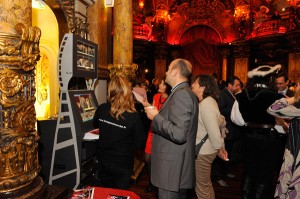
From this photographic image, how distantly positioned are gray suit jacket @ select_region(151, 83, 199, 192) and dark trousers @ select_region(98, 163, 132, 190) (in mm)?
447

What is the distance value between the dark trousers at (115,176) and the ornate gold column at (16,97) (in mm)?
966

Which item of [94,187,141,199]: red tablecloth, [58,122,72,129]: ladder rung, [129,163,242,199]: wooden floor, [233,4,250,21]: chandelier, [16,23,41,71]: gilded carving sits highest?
[233,4,250,21]: chandelier

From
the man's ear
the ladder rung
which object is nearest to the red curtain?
the ladder rung

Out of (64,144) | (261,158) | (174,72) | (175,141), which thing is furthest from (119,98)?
(261,158)

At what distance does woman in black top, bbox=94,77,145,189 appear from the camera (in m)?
2.51

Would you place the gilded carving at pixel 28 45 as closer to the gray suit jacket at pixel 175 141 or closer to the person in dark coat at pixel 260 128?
the gray suit jacket at pixel 175 141

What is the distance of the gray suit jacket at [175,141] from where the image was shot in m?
2.01

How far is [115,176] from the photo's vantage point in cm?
260

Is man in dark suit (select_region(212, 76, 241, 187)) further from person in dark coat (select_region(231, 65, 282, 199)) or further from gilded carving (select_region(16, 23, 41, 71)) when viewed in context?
gilded carving (select_region(16, 23, 41, 71))

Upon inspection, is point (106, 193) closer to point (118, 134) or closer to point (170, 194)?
point (170, 194)

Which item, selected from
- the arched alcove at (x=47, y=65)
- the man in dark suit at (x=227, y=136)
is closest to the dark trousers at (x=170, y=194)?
the man in dark suit at (x=227, y=136)

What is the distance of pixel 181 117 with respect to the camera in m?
2.01

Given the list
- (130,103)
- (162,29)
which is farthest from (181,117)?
(162,29)

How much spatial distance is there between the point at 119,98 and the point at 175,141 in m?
0.79
